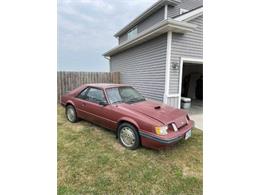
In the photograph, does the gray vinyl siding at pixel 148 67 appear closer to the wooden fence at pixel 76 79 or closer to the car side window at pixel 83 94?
the wooden fence at pixel 76 79

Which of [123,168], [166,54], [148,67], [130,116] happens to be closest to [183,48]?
[166,54]

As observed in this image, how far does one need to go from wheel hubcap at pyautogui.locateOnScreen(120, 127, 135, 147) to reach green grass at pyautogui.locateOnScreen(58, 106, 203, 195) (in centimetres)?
16

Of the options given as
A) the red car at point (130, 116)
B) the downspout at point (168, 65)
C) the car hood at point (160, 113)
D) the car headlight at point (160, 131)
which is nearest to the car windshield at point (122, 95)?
the red car at point (130, 116)

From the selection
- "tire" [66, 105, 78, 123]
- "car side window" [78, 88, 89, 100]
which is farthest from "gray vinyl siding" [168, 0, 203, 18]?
"tire" [66, 105, 78, 123]

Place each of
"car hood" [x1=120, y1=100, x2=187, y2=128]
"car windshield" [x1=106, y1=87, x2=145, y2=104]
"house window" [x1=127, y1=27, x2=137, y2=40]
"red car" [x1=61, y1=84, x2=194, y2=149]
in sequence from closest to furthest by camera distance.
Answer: "red car" [x1=61, y1=84, x2=194, y2=149] < "car hood" [x1=120, y1=100, x2=187, y2=128] < "car windshield" [x1=106, y1=87, x2=145, y2=104] < "house window" [x1=127, y1=27, x2=137, y2=40]

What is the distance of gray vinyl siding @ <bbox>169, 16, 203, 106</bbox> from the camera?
586 cm

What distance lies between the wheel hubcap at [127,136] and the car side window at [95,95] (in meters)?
1.01

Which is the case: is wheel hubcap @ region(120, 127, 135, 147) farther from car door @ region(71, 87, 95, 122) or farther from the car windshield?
car door @ region(71, 87, 95, 122)
